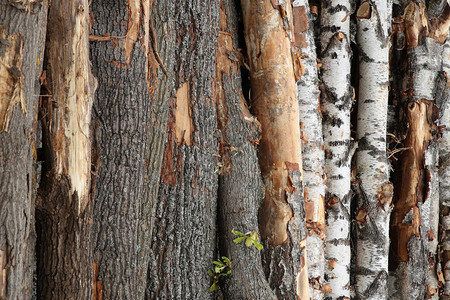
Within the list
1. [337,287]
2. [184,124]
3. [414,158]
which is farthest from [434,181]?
[184,124]

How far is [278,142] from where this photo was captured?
2.62 metres

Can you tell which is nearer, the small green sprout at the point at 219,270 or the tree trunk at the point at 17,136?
the tree trunk at the point at 17,136

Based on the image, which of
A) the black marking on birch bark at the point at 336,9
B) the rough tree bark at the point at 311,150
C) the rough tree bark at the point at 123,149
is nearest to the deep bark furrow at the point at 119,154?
the rough tree bark at the point at 123,149

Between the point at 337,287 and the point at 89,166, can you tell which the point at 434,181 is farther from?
the point at 89,166

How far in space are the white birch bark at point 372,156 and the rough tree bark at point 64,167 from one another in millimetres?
2079

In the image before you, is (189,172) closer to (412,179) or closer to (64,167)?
(64,167)

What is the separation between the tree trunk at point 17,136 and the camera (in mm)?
1628

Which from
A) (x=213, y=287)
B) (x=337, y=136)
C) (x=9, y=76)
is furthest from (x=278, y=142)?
(x=9, y=76)

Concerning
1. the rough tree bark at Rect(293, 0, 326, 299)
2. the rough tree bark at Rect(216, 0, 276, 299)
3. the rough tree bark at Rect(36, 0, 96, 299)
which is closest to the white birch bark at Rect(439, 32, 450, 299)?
the rough tree bark at Rect(293, 0, 326, 299)

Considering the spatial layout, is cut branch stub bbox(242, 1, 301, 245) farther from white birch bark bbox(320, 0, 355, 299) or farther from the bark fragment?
the bark fragment

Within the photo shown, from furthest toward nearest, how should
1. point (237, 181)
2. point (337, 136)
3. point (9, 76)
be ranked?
point (337, 136) < point (237, 181) < point (9, 76)

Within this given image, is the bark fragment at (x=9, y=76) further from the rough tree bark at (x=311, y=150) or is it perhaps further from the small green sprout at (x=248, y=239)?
the rough tree bark at (x=311, y=150)

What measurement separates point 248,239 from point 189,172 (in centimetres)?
49

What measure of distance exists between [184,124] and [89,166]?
0.59 meters
